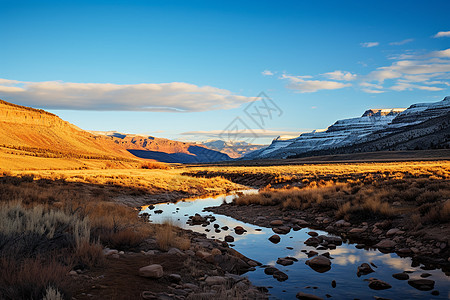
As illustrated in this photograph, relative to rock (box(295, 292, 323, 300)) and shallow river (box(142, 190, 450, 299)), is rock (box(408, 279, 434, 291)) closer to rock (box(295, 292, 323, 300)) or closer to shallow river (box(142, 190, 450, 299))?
shallow river (box(142, 190, 450, 299))

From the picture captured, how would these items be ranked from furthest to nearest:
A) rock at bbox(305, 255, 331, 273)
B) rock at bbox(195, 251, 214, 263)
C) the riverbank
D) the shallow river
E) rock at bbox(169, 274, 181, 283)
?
rock at bbox(305, 255, 331, 273) < rock at bbox(195, 251, 214, 263) < the shallow river < rock at bbox(169, 274, 181, 283) < the riverbank

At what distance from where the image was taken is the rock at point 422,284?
7.15 meters

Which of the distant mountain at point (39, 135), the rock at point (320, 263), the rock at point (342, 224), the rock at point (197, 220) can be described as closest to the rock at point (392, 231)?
the rock at point (342, 224)

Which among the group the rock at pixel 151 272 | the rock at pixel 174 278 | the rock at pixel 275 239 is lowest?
the rock at pixel 275 239

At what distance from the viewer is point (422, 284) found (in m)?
7.31

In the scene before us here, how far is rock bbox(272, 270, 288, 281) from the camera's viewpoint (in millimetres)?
Answer: 8023

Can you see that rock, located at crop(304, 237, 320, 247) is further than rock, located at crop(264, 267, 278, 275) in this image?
Yes

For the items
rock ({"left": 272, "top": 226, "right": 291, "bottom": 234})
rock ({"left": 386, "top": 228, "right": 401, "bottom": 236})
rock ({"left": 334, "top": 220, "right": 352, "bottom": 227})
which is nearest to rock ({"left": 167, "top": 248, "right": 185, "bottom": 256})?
rock ({"left": 272, "top": 226, "right": 291, "bottom": 234})

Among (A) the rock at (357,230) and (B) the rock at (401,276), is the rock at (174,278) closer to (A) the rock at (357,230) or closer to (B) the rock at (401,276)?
(B) the rock at (401,276)

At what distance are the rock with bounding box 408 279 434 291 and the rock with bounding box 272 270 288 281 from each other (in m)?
3.01

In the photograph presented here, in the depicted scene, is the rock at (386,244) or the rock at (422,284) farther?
the rock at (386,244)

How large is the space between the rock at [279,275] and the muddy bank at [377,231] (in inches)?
163

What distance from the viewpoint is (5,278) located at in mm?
4980

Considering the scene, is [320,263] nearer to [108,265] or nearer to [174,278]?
[174,278]
